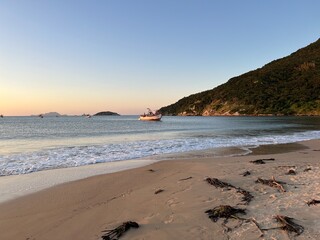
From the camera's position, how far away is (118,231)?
18.7ft

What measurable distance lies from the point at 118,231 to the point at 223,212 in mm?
2308

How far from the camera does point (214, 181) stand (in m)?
9.37

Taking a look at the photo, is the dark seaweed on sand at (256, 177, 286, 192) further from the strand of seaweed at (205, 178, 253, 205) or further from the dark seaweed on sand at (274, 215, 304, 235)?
the dark seaweed on sand at (274, 215, 304, 235)

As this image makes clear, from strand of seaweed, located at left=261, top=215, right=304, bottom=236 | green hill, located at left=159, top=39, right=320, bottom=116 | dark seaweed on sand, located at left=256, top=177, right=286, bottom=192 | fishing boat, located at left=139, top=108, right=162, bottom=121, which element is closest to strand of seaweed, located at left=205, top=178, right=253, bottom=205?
dark seaweed on sand, located at left=256, top=177, right=286, bottom=192

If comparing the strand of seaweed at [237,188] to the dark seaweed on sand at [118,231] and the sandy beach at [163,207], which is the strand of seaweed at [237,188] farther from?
the dark seaweed on sand at [118,231]

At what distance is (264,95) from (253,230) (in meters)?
156

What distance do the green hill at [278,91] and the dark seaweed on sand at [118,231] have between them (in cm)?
12773

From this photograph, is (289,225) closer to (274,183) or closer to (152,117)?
(274,183)

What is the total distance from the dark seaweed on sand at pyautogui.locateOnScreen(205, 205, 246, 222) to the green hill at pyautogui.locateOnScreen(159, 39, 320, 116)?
12620cm

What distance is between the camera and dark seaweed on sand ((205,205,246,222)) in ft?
20.1

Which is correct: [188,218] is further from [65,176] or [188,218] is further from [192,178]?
[65,176]

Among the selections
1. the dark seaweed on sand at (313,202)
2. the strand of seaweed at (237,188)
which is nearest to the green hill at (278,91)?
the strand of seaweed at (237,188)

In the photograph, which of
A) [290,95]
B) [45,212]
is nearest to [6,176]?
[45,212]

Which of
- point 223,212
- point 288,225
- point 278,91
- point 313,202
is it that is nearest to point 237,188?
point 313,202
